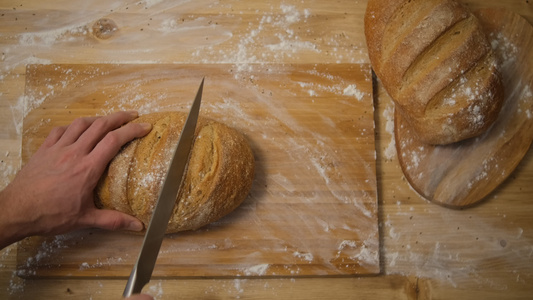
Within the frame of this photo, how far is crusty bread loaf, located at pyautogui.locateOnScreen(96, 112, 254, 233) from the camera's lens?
149 centimetres

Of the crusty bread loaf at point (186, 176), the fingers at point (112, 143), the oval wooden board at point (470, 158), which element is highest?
the fingers at point (112, 143)

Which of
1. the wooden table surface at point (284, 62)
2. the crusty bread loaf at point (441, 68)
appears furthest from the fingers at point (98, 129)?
the crusty bread loaf at point (441, 68)

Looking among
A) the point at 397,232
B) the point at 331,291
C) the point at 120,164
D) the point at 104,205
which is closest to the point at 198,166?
the point at 120,164

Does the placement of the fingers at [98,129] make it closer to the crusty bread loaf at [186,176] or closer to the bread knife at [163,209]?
the crusty bread loaf at [186,176]

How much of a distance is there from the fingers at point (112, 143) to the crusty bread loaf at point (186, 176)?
23 mm

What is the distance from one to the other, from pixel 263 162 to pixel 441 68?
0.75 meters

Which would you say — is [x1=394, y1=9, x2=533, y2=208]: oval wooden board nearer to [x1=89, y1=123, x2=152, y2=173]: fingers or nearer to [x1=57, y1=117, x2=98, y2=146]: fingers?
[x1=89, y1=123, x2=152, y2=173]: fingers

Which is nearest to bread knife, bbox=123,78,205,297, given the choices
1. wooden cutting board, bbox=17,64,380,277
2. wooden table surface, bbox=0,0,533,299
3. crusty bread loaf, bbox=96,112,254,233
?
crusty bread loaf, bbox=96,112,254,233

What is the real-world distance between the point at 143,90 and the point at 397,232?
1.19 metres

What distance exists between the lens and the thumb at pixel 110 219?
1.54 metres

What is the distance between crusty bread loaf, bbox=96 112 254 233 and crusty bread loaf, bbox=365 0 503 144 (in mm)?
669

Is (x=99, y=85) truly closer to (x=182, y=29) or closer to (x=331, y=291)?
(x=182, y=29)

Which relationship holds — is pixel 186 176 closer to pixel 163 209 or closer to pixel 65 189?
pixel 163 209

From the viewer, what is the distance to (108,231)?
1.71 metres
